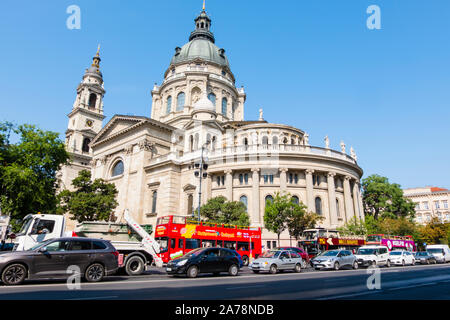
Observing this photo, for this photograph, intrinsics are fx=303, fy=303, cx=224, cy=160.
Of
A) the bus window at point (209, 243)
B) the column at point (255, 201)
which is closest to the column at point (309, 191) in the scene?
the column at point (255, 201)

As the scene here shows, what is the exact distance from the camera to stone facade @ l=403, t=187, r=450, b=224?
65.4 metres

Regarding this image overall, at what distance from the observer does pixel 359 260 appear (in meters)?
22.4

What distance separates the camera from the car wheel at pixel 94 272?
1125 cm

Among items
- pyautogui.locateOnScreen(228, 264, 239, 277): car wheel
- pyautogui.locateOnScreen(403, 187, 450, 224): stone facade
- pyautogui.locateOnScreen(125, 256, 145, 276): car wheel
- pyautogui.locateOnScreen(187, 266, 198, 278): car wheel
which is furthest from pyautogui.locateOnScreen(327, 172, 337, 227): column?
pyautogui.locateOnScreen(403, 187, 450, 224): stone facade

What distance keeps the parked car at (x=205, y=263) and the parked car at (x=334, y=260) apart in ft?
20.7

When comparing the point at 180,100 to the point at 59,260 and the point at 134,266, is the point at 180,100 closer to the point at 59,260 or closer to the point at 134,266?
the point at 134,266

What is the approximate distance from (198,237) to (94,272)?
454 inches

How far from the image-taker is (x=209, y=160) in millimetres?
37438

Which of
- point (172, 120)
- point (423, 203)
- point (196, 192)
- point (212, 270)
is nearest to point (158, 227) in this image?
point (212, 270)

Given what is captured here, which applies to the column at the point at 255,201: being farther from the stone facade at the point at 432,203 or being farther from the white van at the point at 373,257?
the stone facade at the point at 432,203

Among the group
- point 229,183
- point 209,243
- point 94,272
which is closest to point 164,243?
point 209,243
